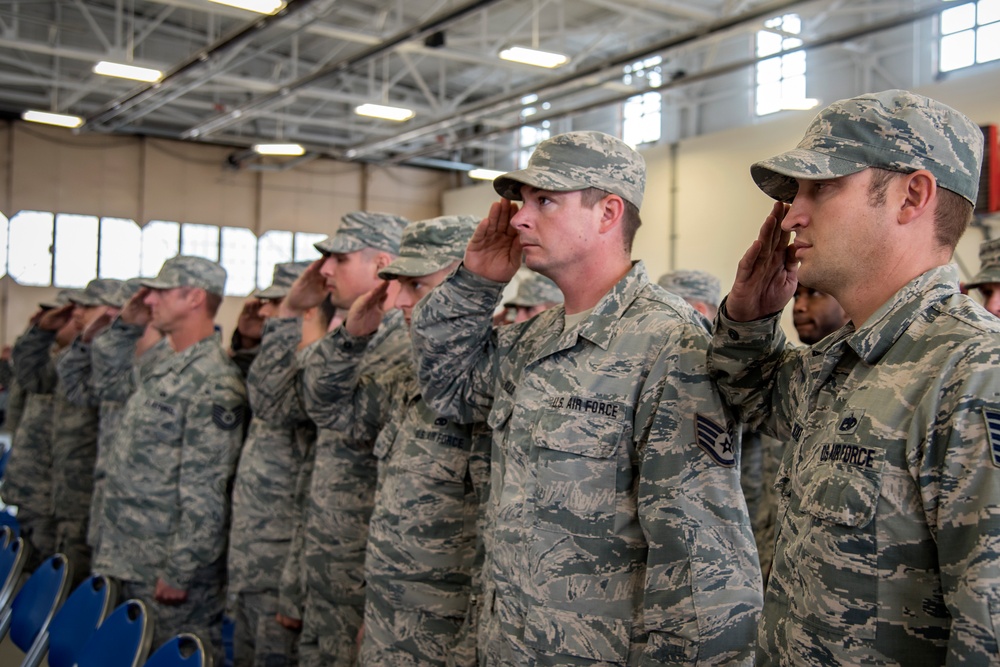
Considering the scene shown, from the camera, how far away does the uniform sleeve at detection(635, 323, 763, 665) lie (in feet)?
5.64

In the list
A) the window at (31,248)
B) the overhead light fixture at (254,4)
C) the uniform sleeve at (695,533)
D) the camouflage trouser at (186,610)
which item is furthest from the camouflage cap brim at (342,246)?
the window at (31,248)

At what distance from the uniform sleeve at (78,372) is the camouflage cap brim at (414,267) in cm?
326

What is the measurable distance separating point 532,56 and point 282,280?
537 cm

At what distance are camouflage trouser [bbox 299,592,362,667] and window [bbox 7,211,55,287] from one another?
13.4m

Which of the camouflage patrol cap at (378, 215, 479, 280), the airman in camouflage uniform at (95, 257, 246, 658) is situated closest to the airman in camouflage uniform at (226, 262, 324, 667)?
the airman in camouflage uniform at (95, 257, 246, 658)

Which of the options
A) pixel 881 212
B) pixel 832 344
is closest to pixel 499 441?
pixel 832 344

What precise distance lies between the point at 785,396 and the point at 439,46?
9.21 m

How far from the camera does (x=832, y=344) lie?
1467mm

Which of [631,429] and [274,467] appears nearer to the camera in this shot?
[631,429]

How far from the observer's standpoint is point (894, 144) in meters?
→ 1.37

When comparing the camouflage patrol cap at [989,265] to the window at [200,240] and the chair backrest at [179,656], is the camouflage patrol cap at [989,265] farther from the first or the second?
the window at [200,240]

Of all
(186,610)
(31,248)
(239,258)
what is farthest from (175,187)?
(186,610)

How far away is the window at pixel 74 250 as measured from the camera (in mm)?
14805

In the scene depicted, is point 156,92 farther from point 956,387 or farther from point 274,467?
point 956,387
